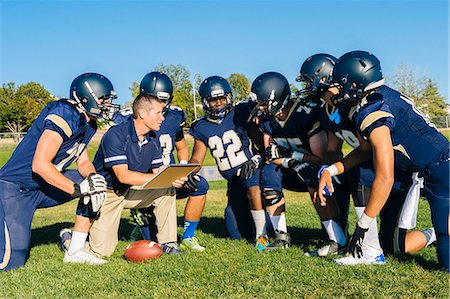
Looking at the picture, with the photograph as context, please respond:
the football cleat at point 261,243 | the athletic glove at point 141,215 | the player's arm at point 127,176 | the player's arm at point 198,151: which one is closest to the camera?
the player's arm at point 127,176

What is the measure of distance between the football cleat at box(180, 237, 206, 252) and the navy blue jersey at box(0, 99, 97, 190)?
1706mm

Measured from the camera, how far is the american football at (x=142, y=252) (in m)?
5.29

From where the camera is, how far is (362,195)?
195 inches

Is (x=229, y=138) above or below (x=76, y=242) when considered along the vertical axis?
above

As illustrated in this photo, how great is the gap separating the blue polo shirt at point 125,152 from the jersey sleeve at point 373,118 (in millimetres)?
2412

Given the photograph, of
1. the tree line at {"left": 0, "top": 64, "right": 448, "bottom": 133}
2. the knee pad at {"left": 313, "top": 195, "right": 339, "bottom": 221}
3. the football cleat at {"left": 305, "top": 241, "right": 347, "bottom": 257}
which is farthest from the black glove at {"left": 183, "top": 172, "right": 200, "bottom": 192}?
the tree line at {"left": 0, "top": 64, "right": 448, "bottom": 133}

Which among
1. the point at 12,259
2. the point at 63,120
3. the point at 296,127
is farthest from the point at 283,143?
the point at 12,259

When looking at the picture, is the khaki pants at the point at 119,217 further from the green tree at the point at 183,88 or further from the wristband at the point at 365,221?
the green tree at the point at 183,88

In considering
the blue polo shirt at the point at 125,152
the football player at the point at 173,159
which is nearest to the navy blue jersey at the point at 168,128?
the football player at the point at 173,159

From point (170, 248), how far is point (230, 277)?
1.39 metres

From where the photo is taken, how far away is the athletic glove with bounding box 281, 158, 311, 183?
5586 millimetres

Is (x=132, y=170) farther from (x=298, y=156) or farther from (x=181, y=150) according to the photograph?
(x=298, y=156)

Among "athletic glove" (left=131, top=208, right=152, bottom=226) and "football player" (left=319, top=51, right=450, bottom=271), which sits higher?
"football player" (left=319, top=51, right=450, bottom=271)

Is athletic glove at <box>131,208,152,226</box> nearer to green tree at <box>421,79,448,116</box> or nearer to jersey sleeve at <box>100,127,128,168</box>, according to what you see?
jersey sleeve at <box>100,127,128,168</box>
